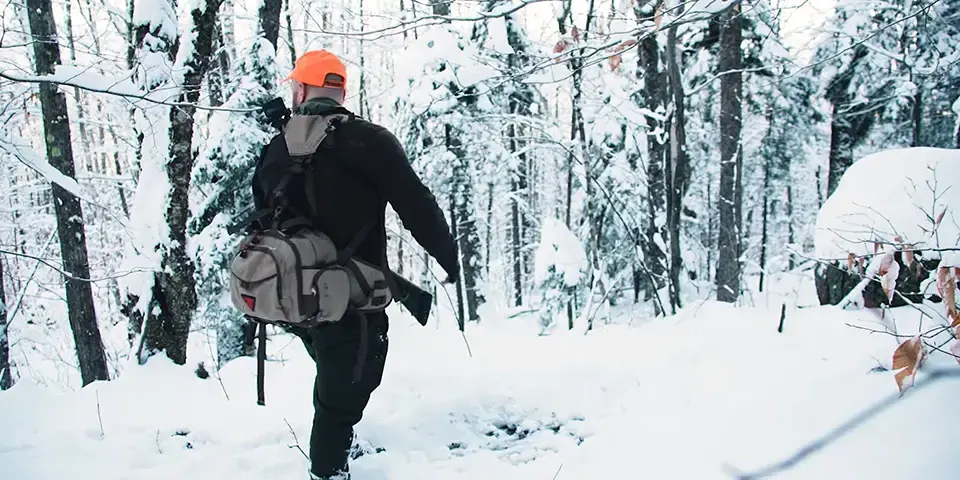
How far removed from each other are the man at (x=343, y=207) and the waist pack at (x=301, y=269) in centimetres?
3

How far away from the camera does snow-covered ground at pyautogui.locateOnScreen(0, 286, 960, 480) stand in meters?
2.64

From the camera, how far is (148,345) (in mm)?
4758

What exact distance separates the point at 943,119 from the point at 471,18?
18.3 metres

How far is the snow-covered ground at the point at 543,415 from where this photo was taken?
8.65ft

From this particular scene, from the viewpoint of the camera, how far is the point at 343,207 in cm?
248

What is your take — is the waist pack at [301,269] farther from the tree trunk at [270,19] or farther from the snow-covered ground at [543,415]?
the tree trunk at [270,19]

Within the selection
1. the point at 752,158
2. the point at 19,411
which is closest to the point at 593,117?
the point at 19,411

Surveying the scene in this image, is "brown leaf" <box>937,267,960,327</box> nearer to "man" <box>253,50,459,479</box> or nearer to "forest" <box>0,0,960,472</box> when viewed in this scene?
"forest" <box>0,0,960,472</box>

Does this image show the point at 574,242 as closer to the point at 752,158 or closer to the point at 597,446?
the point at 597,446

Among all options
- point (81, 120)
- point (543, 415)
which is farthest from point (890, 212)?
point (81, 120)

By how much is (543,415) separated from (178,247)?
11.2 ft

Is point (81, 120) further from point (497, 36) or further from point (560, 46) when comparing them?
point (560, 46)

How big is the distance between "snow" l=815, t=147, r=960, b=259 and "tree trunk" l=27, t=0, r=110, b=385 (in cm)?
894

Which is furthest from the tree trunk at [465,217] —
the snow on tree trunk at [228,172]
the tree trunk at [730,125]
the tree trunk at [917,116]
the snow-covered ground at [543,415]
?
the tree trunk at [917,116]
